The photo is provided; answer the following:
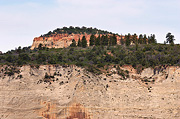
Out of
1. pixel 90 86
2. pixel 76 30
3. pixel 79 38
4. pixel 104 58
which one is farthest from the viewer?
pixel 76 30

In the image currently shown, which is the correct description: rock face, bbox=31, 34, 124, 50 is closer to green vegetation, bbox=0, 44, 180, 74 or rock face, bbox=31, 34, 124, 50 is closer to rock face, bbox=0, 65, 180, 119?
green vegetation, bbox=0, 44, 180, 74

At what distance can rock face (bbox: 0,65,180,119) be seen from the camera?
40906 millimetres

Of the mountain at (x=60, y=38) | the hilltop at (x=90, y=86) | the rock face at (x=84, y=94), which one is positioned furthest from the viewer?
the mountain at (x=60, y=38)

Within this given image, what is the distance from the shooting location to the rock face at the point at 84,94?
4091cm

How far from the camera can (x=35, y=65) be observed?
45.1 m

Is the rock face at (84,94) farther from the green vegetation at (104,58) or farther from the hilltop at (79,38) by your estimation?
the hilltop at (79,38)

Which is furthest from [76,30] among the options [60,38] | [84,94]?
[84,94]

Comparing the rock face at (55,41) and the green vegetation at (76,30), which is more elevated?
the green vegetation at (76,30)

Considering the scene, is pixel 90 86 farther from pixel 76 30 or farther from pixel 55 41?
pixel 76 30

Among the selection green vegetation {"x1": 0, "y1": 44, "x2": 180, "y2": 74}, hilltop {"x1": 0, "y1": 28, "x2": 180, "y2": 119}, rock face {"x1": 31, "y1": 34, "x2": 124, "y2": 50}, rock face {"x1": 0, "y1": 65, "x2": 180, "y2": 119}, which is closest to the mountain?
rock face {"x1": 31, "y1": 34, "x2": 124, "y2": 50}

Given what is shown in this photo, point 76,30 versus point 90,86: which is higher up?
point 76,30

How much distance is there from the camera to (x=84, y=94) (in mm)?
42250

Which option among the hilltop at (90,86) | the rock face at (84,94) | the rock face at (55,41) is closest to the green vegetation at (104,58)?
the hilltop at (90,86)

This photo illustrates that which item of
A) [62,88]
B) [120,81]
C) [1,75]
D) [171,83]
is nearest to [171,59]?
[171,83]
